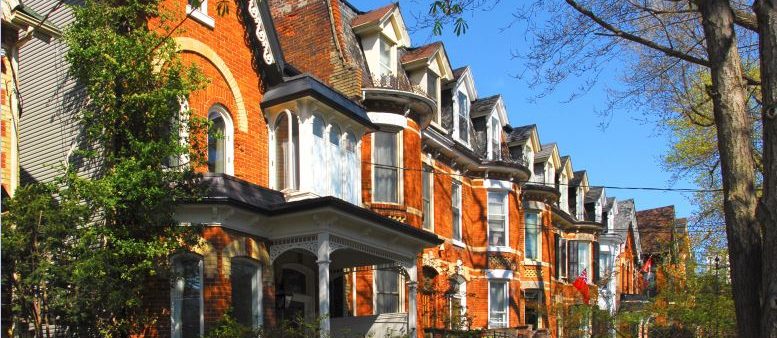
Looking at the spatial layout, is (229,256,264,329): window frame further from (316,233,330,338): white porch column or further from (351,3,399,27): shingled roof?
(351,3,399,27): shingled roof

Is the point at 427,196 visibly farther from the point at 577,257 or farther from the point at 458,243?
the point at 577,257

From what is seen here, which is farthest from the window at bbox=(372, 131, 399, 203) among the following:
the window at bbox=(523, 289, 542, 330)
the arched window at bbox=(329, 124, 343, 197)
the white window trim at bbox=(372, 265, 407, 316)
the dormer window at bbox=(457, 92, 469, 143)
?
the window at bbox=(523, 289, 542, 330)

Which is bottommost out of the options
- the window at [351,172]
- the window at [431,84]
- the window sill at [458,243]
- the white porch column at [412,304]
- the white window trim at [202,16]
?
the white porch column at [412,304]

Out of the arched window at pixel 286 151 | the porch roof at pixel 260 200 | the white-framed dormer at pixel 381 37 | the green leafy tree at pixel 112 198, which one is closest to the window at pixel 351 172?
the arched window at pixel 286 151

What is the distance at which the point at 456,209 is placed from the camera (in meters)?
31.0

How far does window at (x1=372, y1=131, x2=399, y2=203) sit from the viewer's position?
25.0 metres

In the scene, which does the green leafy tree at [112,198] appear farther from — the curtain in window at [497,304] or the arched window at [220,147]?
the curtain in window at [497,304]

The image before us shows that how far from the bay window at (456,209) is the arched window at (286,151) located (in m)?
11.1

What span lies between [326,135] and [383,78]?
5.27 metres

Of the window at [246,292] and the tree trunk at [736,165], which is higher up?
the tree trunk at [736,165]

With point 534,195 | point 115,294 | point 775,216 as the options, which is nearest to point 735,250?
point 775,216

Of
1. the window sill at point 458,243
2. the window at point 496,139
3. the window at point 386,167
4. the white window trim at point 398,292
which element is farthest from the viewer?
the window at point 496,139

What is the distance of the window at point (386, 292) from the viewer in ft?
79.3

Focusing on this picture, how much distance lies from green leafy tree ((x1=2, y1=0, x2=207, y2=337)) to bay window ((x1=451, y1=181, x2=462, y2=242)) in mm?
15208
